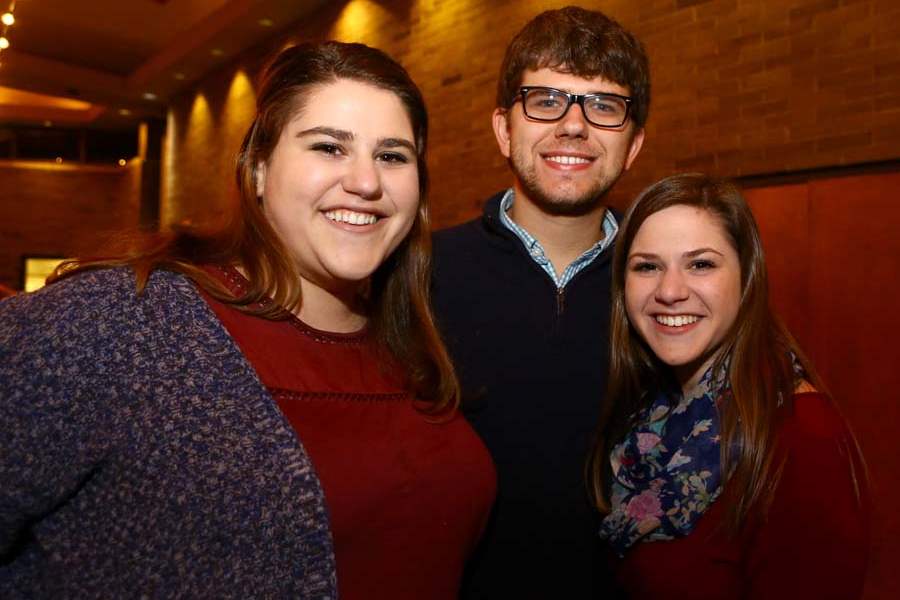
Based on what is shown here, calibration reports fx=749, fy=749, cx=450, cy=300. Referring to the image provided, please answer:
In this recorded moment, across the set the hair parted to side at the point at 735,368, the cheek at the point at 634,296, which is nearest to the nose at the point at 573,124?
the hair parted to side at the point at 735,368

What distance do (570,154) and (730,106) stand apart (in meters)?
2.81

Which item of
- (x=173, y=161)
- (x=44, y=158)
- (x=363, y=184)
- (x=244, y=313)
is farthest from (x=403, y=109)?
(x=44, y=158)

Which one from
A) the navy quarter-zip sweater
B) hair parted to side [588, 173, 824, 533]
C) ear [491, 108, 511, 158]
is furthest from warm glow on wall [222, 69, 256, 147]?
hair parted to side [588, 173, 824, 533]

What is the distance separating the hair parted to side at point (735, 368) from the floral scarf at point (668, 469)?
1.6 inches

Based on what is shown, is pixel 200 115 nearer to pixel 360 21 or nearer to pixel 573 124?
pixel 360 21

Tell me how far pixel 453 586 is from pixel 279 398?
0.56 meters

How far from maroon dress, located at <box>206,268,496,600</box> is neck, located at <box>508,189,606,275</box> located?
0.76 metres

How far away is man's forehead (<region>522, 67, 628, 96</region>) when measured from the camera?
86.4 inches

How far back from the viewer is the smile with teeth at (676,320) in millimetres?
1785

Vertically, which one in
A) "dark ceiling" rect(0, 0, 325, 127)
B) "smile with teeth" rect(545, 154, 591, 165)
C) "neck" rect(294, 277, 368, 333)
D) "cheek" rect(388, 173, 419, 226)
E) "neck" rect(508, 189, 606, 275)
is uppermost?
"dark ceiling" rect(0, 0, 325, 127)

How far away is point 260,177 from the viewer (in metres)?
1.54

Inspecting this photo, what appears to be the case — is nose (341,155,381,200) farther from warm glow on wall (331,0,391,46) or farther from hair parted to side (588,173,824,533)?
warm glow on wall (331,0,391,46)

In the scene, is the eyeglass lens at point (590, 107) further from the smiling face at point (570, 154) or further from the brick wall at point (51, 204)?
the brick wall at point (51, 204)

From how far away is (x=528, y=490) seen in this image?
199 centimetres
